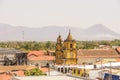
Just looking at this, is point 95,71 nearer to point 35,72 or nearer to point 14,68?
point 35,72

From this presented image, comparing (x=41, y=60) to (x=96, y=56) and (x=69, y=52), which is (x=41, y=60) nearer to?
(x=96, y=56)

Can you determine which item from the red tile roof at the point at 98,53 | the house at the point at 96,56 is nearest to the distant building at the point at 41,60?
the red tile roof at the point at 98,53

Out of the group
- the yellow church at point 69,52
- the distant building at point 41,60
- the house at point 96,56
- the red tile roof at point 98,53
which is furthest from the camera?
the distant building at point 41,60

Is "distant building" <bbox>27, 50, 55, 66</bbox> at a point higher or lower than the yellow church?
lower

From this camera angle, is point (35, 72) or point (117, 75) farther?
point (35, 72)

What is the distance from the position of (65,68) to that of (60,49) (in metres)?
6.51

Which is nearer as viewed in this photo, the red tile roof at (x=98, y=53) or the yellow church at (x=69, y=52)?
the yellow church at (x=69, y=52)

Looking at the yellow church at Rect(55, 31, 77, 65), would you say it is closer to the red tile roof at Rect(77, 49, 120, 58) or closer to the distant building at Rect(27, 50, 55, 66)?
the red tile roof at Rect(77, 49, 120, 58)

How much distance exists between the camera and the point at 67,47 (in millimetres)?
54750

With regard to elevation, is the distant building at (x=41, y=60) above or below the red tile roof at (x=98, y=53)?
below

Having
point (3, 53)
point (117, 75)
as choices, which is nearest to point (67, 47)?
point (117, 75)

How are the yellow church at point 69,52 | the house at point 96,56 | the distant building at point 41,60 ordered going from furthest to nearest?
the distant building at point 41,60 → the house at point 96,56 → the yellow church at point 69,52

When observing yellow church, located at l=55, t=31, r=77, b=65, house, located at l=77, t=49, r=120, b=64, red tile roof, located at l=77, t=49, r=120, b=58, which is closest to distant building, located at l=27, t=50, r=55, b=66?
red tile roof, located at l=77, t=49, r=120, b=58

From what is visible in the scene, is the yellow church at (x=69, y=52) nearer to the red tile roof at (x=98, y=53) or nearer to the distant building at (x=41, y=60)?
the red tile roof at (x=98, y=53)
